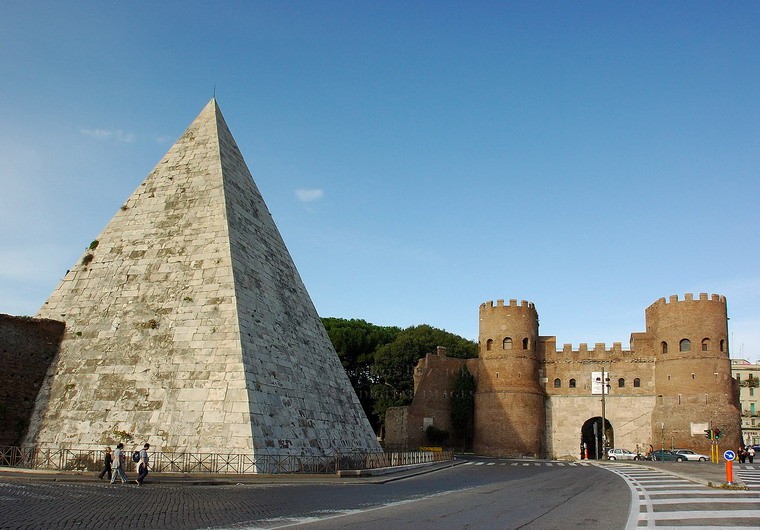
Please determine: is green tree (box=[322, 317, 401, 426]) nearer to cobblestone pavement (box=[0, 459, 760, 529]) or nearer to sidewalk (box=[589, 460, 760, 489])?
sidewalk (box=[589, 460, 760, 489])

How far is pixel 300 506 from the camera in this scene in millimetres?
10188

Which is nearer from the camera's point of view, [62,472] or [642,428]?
[62,472]

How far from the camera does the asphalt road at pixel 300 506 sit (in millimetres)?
8281

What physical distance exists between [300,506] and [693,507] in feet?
20.0

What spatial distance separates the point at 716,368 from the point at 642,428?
634cm

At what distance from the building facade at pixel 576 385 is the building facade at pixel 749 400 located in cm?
3032

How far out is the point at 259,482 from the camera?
13945 mm

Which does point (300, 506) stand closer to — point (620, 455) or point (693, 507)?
point (693, 507)

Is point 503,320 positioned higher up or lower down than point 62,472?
higher up

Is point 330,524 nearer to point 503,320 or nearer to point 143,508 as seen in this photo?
point 143,508

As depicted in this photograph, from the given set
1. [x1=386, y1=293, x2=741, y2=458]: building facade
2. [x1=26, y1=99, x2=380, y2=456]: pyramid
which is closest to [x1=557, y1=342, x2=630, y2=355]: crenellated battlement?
[x1=386, y1=293, x2=741, y2=458]: building facade

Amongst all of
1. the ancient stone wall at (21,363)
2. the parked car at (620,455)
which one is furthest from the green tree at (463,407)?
the ancient stone wall at (21,363)

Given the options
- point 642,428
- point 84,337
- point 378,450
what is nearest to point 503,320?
point 642,428

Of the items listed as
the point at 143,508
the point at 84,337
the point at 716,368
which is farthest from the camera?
the point at 716,368
